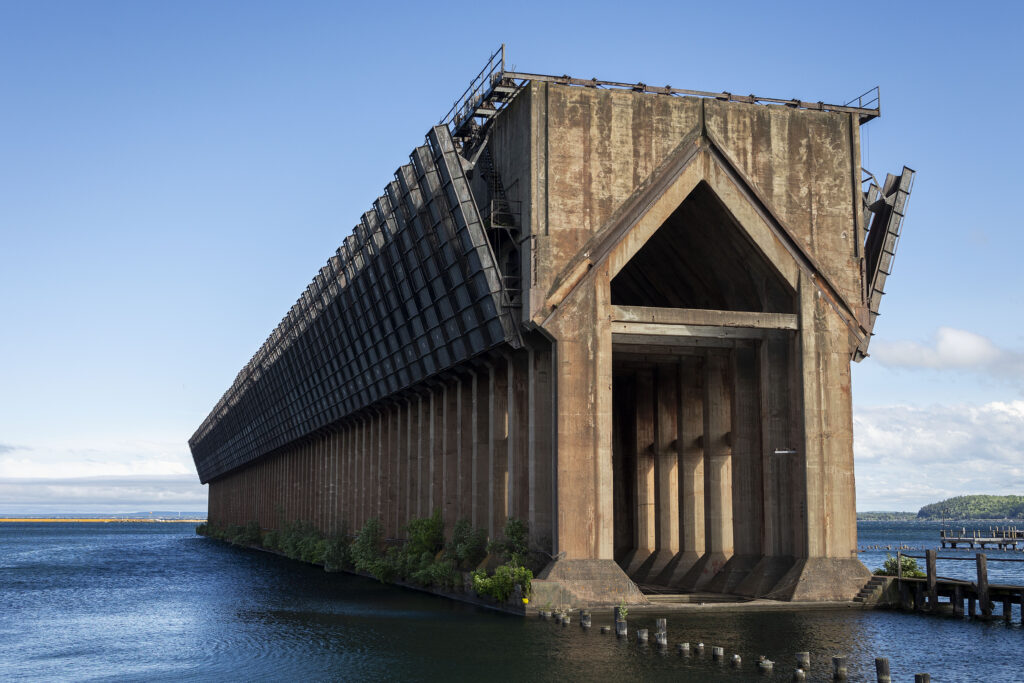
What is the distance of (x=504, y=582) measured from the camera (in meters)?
40.2

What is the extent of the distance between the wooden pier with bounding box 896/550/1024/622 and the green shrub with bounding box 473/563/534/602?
14.6 meters

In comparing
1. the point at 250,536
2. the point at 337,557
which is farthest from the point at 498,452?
the point at 250,536

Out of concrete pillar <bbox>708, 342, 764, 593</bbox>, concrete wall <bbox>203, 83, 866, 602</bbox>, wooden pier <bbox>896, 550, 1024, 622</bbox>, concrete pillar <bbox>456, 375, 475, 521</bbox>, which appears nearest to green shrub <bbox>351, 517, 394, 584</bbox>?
concrete pillar <bbox>456, 375, 475, 521</bbox>

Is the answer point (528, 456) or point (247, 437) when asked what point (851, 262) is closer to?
point (528, 456)

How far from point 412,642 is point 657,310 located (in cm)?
1693

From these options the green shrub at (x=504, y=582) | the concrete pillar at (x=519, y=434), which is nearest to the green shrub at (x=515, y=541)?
the concrete pillar at (x=519, y=434)

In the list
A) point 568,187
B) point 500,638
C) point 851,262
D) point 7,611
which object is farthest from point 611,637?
point 7,611

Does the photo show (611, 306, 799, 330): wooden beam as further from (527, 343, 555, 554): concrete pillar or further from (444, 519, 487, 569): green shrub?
(444, 519, 487, 569): green shrub

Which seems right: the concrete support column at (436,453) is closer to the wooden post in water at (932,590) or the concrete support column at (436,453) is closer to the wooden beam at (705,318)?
the wooden beam at (705,318)

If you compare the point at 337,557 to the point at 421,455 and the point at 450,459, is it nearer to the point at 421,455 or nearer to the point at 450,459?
the point at 421,455

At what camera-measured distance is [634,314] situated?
4250cm

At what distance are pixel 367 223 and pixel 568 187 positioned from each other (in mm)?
20979

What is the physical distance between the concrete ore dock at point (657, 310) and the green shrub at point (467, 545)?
993 mm

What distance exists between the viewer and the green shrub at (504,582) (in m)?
39.0
